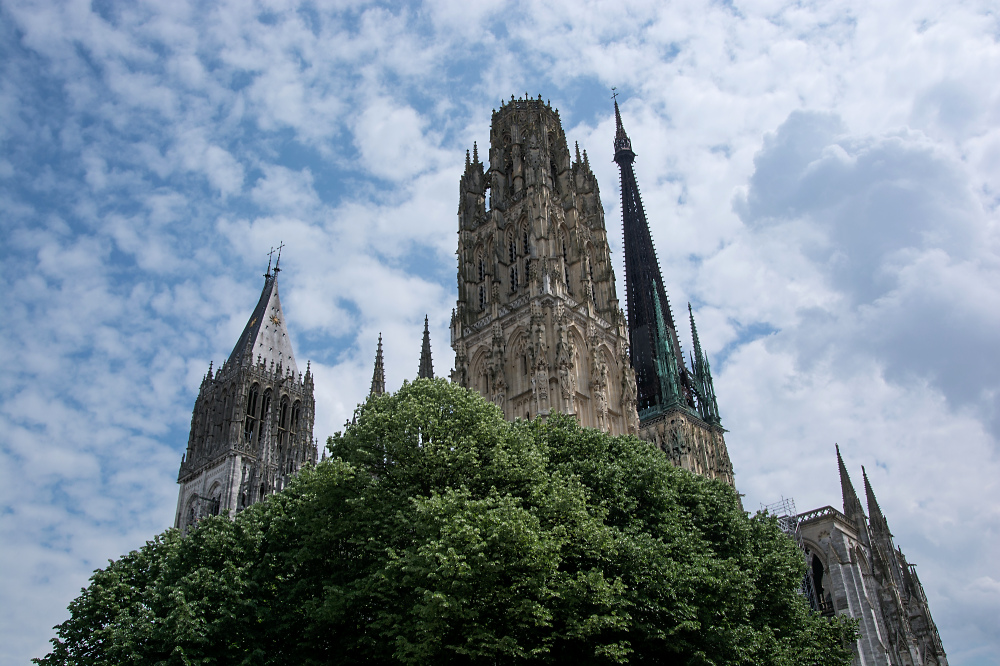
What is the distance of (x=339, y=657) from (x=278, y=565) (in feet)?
11.6

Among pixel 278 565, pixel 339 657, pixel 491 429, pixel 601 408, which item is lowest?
pixel 339 657

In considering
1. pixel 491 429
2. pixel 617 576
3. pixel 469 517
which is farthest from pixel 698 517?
pixel 469 517

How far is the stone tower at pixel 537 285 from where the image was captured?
134 feet

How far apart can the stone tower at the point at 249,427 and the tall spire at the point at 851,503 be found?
1689 inches

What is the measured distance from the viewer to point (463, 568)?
A: 16.0m

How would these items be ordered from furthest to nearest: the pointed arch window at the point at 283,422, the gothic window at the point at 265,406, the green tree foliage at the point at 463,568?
1. the pointed arch window at the point at 283,422
2. the gothic window at the point at 265,406
3. the green tree foliage at the point at 463,568

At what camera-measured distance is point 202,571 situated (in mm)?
19875

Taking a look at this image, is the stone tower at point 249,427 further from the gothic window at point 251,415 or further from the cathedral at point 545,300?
the cathedral at point 545,300

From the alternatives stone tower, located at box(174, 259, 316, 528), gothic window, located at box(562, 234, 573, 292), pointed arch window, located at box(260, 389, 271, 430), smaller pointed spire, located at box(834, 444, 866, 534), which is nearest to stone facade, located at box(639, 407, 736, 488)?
smaller pointed spire, located at box(834, 444, 866, 534)

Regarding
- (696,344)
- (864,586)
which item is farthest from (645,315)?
(864,586)

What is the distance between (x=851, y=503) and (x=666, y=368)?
16183mm

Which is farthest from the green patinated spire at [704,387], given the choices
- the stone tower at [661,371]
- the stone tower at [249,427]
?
the stone tower at [249,427]

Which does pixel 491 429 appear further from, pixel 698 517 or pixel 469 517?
pixel 698 517

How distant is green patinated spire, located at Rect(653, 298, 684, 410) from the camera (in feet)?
195
